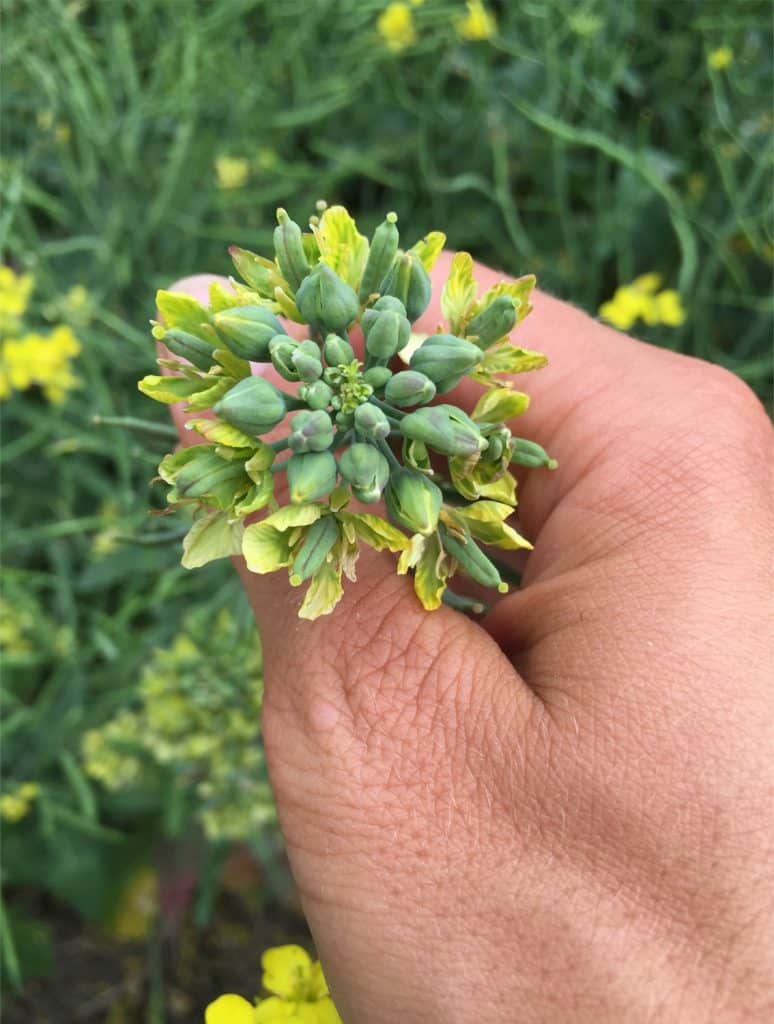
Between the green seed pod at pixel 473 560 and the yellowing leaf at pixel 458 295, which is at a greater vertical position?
the yellowing leaf at pixel 458 295

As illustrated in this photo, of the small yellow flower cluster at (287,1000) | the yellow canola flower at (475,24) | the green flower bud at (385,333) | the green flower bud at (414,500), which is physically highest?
the yellow canola flower at (475,24)

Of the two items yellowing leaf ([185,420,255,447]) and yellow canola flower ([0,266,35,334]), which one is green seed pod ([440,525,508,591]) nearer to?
yellowing leaf ([185,420,255,447])

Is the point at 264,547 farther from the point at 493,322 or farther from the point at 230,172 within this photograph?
the point at 230,172

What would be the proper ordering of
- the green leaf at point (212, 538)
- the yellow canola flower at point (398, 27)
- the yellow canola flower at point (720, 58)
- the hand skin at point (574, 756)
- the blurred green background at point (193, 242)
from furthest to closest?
1. the yellow canola flower at point (398, 27)
2. the blurred green background at point (193, 242)
3. the yellow canola flower at point (720, 58)
4. the green leaf at point (212, 538)
5. the hand skin at point (574, 756)

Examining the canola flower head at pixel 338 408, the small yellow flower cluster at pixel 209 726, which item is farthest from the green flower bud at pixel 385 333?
the small yellow flower cluster at pixel 209 726

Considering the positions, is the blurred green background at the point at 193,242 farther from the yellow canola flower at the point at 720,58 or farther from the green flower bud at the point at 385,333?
the green flower bud at the point at 385,333

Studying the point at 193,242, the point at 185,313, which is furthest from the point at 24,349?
the point at 185,313

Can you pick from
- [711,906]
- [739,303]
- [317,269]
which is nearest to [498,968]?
[711,906]
